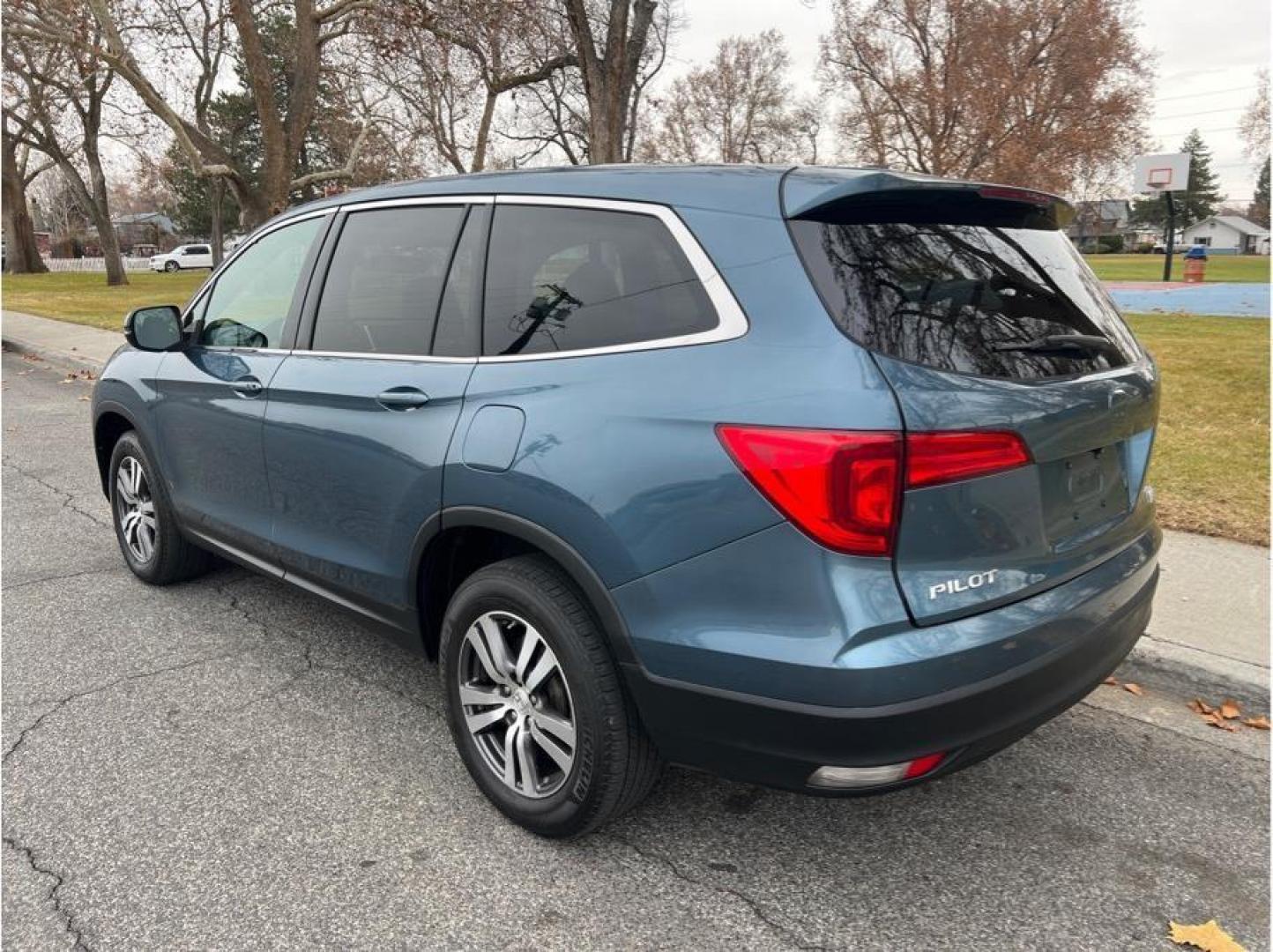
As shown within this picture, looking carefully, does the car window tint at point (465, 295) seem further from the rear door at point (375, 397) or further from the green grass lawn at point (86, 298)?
the green grass lawn at point (86, 298)

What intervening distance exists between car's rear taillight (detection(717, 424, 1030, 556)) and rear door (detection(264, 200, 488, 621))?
105 cm

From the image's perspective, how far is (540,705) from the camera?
2588 millimetres

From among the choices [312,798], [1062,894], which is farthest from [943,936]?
[312,798]

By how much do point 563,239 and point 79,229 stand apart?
103 metres

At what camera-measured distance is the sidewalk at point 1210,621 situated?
11.3 ft

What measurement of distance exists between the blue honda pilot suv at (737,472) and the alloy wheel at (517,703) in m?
0.01

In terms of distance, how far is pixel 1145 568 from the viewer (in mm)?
2621

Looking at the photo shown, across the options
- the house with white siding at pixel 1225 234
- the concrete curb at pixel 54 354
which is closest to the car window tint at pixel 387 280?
the concrete curb at pixel 54 354

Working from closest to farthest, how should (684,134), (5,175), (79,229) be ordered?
(5,175) → (684,134) → (79,229)

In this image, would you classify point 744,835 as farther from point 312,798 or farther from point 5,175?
point 5,175

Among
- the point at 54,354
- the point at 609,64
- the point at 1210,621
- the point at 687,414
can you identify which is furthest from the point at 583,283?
the point at 54,354

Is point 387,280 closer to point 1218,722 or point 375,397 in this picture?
point 375,397

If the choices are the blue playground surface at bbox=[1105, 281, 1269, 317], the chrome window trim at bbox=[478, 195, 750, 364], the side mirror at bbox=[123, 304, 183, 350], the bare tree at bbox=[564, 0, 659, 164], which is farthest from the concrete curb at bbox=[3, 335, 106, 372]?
the blue playground surface at bbox=[1105, 281, 1269, 317]

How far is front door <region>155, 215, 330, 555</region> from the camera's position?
355cm
